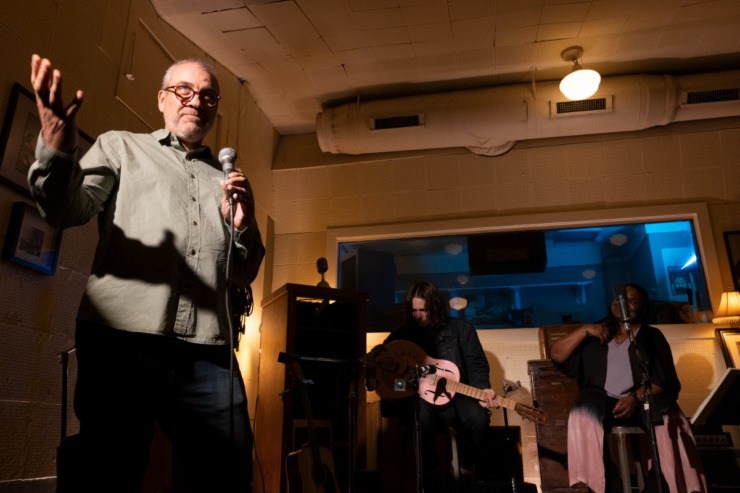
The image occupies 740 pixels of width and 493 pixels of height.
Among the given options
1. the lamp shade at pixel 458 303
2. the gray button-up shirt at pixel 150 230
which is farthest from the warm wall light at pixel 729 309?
the gray button-up shirt at pixel 150 230

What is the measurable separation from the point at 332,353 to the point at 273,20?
2574 millimetres

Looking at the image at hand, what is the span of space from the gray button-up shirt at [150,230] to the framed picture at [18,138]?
1.35 metres

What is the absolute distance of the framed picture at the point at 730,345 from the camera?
159 inches

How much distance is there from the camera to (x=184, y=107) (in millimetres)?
1470

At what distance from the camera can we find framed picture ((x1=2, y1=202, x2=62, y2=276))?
91.2 inches

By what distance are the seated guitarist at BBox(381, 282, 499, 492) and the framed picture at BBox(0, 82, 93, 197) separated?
2508 millimetres

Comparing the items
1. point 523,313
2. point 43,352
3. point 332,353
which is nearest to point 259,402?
point 332,353

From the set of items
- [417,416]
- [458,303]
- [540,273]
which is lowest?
[417,416]

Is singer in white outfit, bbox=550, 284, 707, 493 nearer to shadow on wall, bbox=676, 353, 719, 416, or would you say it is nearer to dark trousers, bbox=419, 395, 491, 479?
dark trousers, bbox=419, 395, 491, 479

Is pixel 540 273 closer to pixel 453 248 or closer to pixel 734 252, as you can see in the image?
pixel 453 248

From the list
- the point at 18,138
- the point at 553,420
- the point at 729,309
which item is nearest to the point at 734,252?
the point at 729,309

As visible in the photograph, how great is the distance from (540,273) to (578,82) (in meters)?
1.64

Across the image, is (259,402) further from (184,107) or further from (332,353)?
(184,107)

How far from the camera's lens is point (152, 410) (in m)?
1.15
